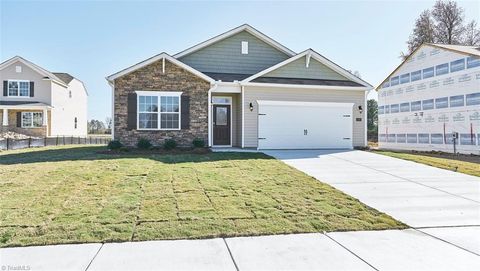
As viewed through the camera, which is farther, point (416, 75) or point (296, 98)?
point (416, 75)

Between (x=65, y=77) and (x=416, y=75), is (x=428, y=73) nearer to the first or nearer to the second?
(x=416, y=75)

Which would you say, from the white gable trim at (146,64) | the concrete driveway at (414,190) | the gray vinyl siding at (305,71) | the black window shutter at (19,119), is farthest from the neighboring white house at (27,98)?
the concrete driveway at (414,190)

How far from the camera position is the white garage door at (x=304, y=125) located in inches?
574

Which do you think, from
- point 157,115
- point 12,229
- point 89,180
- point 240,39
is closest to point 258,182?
point 89,180

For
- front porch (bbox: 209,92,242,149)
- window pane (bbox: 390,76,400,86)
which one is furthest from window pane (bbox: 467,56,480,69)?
front porch (bbox: 209,92,242,149)

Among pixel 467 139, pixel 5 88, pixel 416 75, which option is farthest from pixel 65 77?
pixel 467 139

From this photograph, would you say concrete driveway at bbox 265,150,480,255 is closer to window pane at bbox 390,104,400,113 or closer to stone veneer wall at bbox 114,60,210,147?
stone veneer wall at bbox 114,60,210,147

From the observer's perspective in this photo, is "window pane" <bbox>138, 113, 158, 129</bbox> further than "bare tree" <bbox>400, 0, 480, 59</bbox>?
No

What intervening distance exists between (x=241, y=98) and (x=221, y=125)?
1812 millimetres

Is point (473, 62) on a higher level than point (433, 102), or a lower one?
higher

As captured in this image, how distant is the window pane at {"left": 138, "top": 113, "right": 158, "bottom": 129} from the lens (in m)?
13.4

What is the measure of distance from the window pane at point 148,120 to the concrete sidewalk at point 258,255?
9.94 meters

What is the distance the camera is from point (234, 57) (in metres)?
16.7

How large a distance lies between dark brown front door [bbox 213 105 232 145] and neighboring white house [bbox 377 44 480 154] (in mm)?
13648
